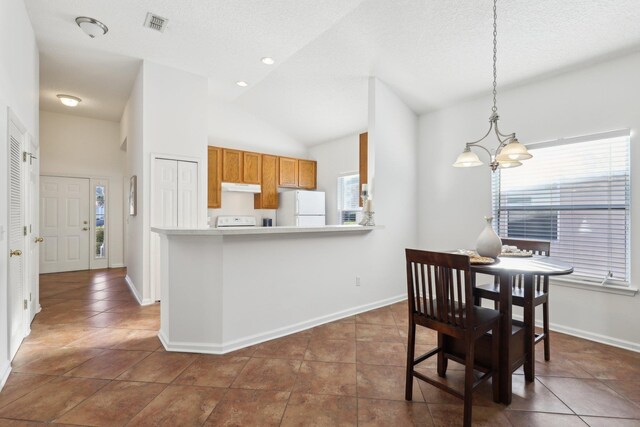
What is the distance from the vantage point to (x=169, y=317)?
2.60 metres

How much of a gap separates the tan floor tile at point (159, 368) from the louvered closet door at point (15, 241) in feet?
3.27

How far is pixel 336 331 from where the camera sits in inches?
120

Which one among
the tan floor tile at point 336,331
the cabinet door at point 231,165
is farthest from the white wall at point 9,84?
the cabinet door at point 231,165

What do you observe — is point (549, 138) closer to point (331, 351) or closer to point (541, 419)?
point (541, 419)

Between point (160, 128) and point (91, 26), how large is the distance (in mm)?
1202

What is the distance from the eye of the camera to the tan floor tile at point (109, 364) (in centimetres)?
222

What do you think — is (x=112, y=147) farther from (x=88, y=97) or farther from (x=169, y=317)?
(x=169, y=317)

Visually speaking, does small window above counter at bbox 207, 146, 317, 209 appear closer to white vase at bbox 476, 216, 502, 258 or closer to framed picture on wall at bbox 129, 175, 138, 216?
framed picture on wall at bbox 129, 175, 138, 216

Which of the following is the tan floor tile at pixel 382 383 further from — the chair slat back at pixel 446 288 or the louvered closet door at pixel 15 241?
the louvered closet door at pixel 15 241

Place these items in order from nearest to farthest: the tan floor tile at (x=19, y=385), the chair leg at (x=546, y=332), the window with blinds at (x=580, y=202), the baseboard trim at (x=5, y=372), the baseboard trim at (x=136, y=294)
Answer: the tan floor tile at (x=19, y=385) < the baseboard trim at (x=5, y=372) < the chair leg at (x=546, y=332) < the window with blinds at (x=580, y=202) < the baseboard trim at (x=136, y=294)

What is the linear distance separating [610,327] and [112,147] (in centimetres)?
816

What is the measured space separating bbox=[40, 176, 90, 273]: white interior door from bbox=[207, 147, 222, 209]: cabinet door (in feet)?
9.25

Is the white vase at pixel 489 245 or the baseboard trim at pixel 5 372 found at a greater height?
the white vase at pixel 489 245

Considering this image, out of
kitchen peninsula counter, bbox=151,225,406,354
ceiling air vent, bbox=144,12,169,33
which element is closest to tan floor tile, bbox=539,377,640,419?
kitchen peninsula counter, bbox=151,225,406,354
